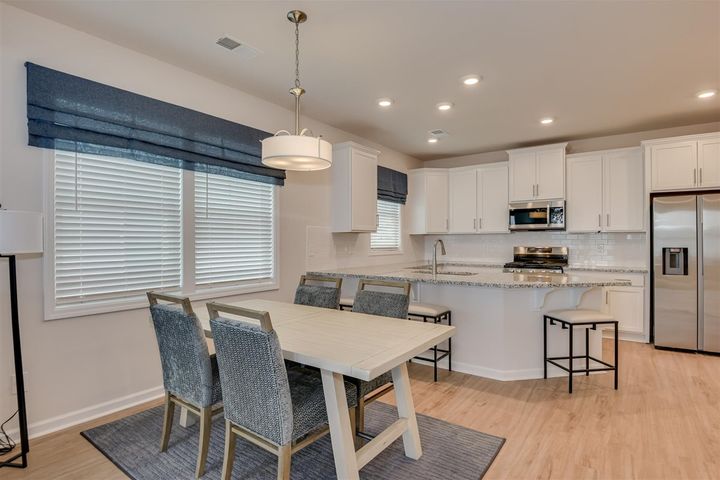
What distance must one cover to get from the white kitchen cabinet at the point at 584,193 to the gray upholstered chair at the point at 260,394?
446 cm

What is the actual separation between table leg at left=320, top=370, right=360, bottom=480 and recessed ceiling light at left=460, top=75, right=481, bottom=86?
8.57ft

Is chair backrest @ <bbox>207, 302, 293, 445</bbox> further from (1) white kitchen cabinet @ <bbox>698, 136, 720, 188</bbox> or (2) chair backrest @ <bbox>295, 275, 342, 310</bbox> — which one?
(1) white kitchen cabinet @ <bbox>698, 136, 720, 188</bbox>

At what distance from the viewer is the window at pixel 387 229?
545 cm

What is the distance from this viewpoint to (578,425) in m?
2.53

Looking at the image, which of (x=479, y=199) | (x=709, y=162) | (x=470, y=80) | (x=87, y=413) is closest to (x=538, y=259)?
(x=479, y=199)

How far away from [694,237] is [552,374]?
2.32 m

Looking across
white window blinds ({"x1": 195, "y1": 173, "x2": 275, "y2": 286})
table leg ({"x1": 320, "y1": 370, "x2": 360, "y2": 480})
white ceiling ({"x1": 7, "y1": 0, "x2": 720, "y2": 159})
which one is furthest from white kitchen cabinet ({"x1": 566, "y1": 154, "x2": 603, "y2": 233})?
table leg ({"x1": 320, "y1": 370, "x2": 360, "y2": 480})

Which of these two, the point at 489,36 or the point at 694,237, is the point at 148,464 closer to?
the point at 489,36

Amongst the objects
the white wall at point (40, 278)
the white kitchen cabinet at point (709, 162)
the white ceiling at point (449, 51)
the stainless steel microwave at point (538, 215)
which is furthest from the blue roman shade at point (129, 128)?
the white kitchen cabinet at point (709, 162)

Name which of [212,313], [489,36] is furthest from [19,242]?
[489,36]

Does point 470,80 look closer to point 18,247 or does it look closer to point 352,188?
point 352,188

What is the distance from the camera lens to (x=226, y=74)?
3170 mm

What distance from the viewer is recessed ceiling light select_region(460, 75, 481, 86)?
3162mm

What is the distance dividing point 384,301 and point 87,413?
2.13 m
